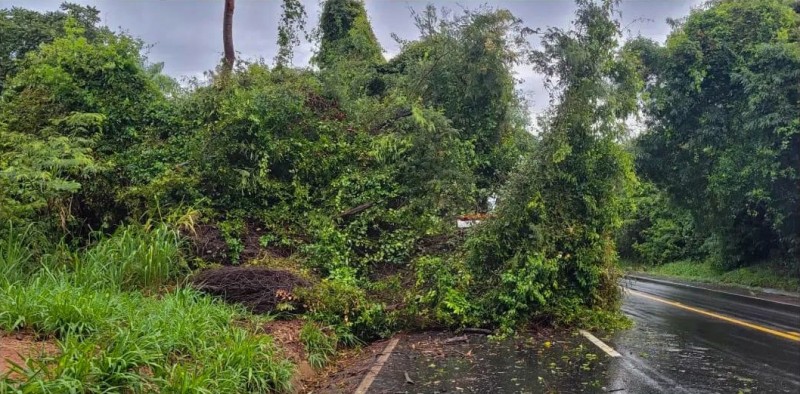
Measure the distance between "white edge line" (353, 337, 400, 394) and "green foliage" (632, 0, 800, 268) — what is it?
13.6 meters

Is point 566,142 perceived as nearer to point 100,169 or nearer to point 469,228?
point 469,228

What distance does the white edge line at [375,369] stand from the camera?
6.11 meters

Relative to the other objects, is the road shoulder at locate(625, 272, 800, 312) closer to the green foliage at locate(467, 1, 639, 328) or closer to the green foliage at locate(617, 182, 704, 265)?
the green foliage at locate(467, 1, 639, 328)

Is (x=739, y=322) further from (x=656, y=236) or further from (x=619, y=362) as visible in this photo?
(x=656, y=236)

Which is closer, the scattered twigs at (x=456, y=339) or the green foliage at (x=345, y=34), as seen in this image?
the scattered twigs at (x=456, y=339)

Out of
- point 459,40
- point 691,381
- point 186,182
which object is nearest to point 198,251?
point 186,182

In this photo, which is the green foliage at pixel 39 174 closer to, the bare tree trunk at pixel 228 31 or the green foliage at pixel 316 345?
the green foliage at pixel 316 345

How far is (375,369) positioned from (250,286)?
2.65 m

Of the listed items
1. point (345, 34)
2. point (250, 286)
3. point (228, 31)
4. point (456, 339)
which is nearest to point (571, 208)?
point (456, 339)

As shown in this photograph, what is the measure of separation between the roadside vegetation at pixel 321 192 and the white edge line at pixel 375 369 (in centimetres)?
70

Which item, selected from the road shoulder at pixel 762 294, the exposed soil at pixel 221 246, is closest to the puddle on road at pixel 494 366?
the exposed soil at pixel 221 246

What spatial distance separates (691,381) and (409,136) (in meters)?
8.18

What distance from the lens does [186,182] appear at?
11109mm

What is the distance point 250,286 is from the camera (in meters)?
8.52
